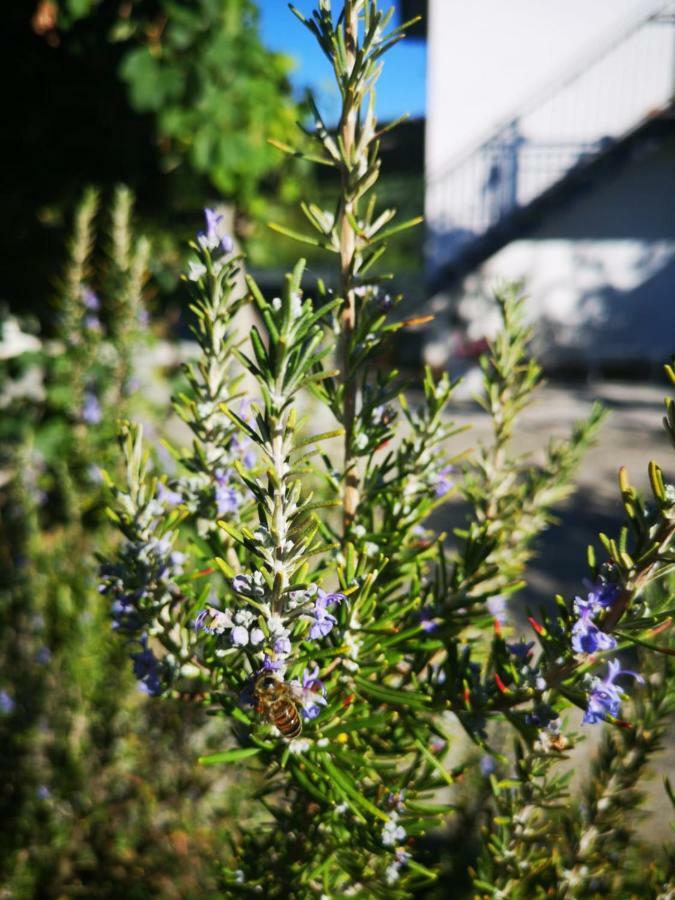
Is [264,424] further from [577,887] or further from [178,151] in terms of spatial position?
[178,151]

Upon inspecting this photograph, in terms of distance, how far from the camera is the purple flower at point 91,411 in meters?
2.39

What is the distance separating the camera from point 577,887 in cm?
95

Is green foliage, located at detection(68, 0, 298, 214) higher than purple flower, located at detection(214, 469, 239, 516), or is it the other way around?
green foliage, located at detection(68, 0, 298, 214)

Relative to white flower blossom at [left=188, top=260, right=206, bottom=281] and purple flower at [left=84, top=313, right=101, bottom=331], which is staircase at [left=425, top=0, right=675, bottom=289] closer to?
purple flower at [left=84, top=313, right=101, bottom=331]

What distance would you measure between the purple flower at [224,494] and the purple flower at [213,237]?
0.28 m

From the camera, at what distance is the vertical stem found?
0.69m

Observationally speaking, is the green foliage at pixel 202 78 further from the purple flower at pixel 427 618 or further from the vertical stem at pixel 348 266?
the purple flower at pixel 427 618

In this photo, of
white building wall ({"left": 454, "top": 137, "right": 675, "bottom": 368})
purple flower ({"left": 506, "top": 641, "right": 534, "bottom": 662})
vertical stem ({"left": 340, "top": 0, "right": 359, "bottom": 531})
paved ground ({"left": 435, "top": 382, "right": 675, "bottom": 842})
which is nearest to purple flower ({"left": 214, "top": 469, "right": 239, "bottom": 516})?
vertical stem ({"left": 340, "top": 0, "right": 359, "bottom": 531})

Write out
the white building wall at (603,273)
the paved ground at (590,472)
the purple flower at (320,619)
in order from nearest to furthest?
the purple flower at (320,619) < the paved ground at (590,472) < the white building wall at (603,273)

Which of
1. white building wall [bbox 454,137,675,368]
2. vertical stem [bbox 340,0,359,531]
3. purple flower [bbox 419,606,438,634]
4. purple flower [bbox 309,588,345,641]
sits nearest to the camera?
purple flower [bbox 309,588,345,641]

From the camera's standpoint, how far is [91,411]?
2.40 metres

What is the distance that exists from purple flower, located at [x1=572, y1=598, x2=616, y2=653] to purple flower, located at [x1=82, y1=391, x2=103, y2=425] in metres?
2.13

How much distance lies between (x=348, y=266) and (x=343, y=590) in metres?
0.38

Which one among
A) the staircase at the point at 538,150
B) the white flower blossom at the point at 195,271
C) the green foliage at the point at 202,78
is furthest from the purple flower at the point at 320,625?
the staircase at the point at 538,150
